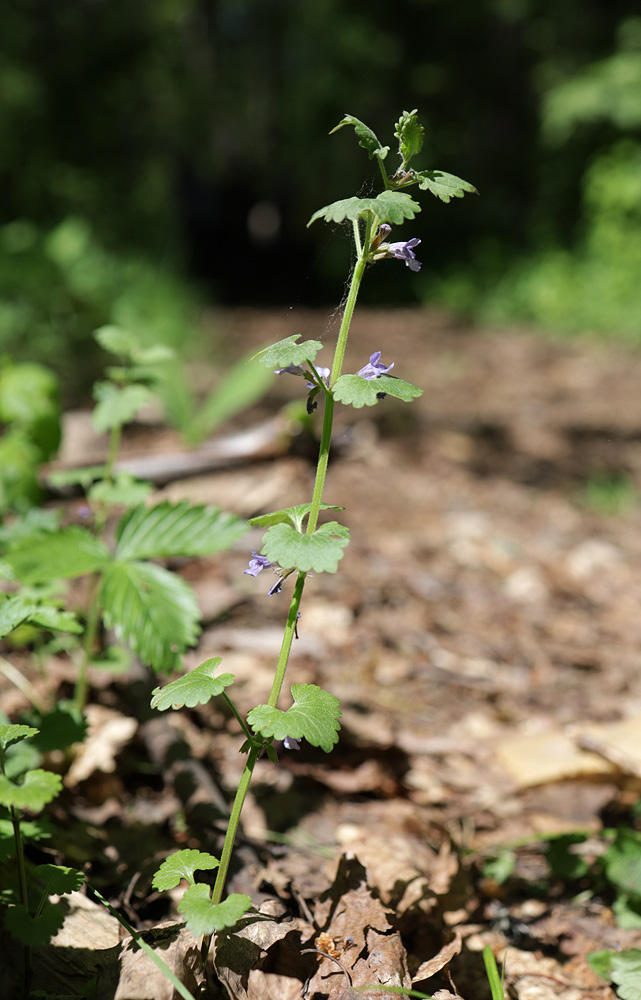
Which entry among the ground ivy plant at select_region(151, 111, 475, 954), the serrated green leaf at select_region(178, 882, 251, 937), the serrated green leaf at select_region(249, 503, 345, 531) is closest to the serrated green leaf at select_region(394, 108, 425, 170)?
the ground ivy plant at select_region(151, 111, 475, 954)

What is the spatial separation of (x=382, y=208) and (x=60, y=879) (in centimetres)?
89

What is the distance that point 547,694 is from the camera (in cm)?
196

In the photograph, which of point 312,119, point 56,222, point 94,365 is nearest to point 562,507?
point 94,365

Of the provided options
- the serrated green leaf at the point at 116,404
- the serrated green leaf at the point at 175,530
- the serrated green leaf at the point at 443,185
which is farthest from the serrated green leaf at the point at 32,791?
the serrated green leaf at the point at 443,185

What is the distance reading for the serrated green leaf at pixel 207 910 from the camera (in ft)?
2.54

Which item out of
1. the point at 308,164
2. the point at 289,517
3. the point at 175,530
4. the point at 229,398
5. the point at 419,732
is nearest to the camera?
the point at 289,517

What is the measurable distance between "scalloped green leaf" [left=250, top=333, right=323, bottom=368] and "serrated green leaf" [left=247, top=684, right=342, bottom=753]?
374mm

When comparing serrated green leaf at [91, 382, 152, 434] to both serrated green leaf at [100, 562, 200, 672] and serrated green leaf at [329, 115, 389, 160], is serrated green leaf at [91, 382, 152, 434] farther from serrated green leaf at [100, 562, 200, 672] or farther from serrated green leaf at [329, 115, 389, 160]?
serrated green leaf at [329, 115, 389, 160]

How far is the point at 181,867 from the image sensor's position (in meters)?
0.86

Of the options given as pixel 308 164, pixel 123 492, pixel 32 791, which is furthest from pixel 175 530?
pixel 308 164

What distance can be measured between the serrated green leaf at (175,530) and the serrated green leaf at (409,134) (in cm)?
70

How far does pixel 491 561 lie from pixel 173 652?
1.81 meters

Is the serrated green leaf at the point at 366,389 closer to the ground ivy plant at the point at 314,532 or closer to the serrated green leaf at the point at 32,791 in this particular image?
the ground ivy plant at the point at 314,532

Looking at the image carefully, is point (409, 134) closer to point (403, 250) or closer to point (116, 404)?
point (403, 250)
